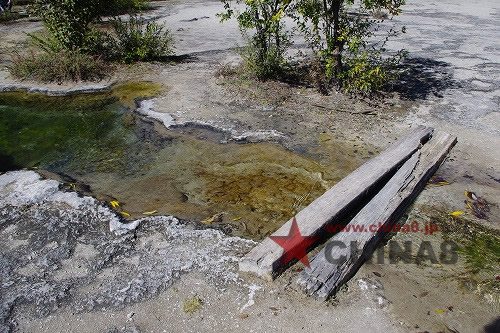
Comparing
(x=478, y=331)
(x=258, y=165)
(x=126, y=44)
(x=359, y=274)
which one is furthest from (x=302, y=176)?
(x=126, y=44)

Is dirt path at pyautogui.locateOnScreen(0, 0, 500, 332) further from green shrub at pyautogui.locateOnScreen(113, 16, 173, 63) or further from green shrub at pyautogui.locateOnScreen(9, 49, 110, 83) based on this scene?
green shrub at pyautogui.locateOnScreen(113, 16, 173, 63)

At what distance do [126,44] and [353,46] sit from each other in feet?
15.7

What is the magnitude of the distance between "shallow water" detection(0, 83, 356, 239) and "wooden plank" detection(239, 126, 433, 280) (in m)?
0.36

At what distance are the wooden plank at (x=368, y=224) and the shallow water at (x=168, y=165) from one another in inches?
25.6

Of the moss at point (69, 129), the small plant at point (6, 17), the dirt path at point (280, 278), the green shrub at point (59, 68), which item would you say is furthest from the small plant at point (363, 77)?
the small plant at point (6, 17)

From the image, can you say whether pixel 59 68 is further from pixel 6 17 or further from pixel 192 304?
pixel 6 17

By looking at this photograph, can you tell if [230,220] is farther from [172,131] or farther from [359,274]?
[172,131]

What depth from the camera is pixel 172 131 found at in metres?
5.31

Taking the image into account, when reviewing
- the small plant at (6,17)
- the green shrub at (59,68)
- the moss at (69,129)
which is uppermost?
the small plant at (6,17)

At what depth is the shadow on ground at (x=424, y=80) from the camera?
625cm

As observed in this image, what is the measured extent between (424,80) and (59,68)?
6.49 meters

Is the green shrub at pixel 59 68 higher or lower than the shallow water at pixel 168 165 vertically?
higher

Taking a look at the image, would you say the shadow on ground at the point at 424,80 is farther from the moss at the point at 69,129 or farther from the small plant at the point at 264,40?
the moss at the point at 69,129

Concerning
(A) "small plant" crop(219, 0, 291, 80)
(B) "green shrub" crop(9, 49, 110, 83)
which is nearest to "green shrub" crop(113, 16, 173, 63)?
(B) "green shrub" crop(9, 49, 110, 83)
